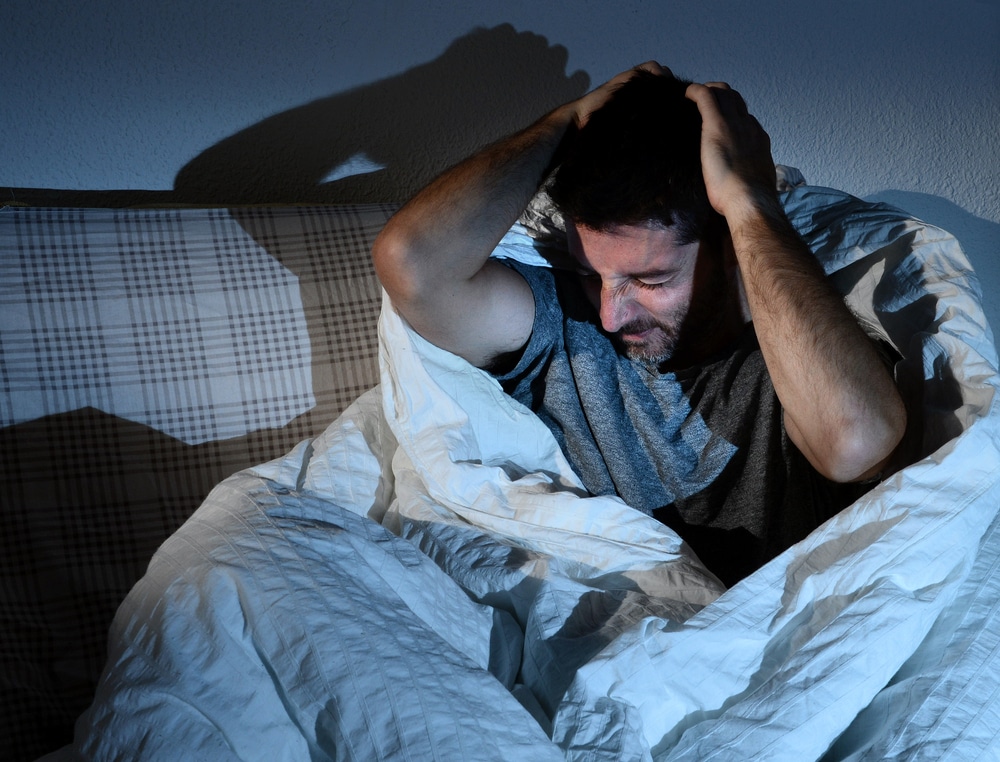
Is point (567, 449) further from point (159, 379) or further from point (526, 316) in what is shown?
point (159, 379)

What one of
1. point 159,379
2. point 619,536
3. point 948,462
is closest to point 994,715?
point 948,462

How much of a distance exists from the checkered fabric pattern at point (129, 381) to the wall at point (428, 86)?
17cm

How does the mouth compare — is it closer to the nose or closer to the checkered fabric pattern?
the nose

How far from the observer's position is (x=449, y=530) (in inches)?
35.4

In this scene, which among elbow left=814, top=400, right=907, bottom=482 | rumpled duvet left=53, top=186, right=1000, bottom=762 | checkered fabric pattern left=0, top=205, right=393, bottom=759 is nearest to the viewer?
rumpled duvet left=53, top=186, right=1000, bottom=762

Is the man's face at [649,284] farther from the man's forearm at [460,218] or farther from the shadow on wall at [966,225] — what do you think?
the shadow on wall at [966,225]

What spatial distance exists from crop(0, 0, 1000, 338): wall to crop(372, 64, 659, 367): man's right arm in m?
0.27

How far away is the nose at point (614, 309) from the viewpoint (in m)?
1.03

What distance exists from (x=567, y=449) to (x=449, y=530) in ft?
0.94

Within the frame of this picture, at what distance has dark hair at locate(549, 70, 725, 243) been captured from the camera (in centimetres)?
98

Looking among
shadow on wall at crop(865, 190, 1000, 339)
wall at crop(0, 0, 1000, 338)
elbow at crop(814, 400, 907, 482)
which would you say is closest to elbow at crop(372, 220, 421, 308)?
wall at crop(0, 0, 1000, 338)

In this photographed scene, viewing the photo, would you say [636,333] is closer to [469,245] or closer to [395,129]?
[469,245]

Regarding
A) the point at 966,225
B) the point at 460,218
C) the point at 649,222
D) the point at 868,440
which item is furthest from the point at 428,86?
the point at 966,225

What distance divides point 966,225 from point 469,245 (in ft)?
3.33
